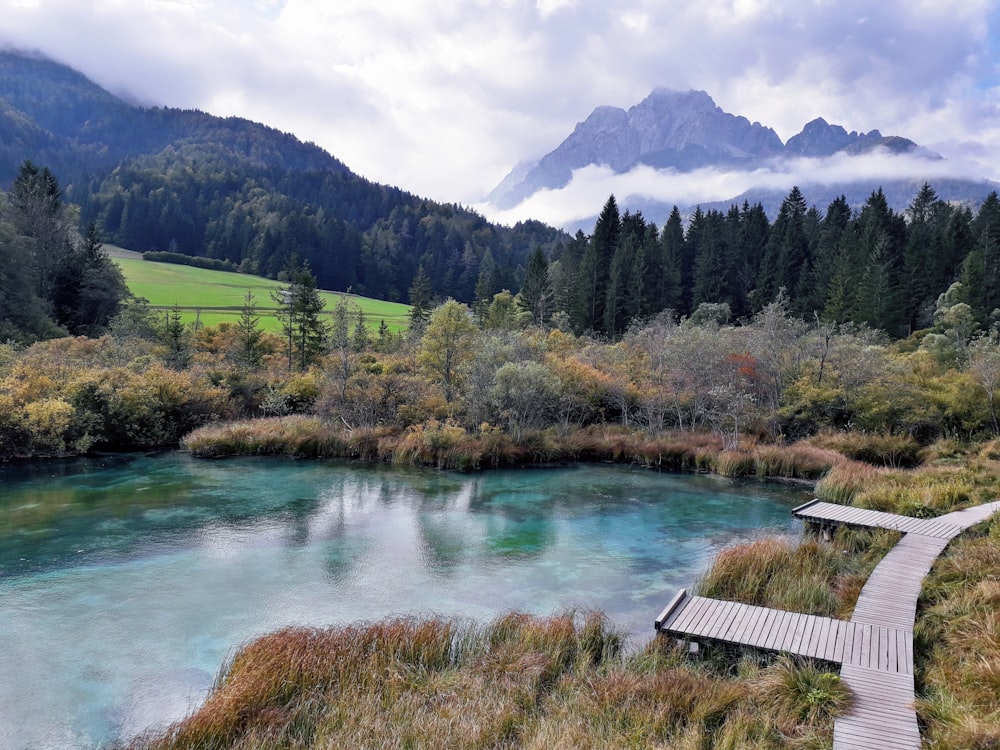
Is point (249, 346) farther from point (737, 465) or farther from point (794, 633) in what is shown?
point (794, 633)

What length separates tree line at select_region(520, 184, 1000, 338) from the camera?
51.0 m

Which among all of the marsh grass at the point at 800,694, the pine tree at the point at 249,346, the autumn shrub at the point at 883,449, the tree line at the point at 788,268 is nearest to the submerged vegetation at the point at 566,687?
the marsh grass at the point at 800,694

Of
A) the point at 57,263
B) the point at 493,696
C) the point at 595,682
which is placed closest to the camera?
the point at 493,696

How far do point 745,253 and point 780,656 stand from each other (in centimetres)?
6628

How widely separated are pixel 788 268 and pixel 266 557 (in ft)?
201

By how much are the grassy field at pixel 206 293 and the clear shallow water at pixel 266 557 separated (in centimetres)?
3773

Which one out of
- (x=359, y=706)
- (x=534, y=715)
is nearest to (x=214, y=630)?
(x=359, y=706)

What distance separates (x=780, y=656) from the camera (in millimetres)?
8484

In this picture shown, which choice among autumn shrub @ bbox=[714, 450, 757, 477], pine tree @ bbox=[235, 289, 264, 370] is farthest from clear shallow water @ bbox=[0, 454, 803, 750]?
pine tree @ bbox=[235, 289, 264, 370]

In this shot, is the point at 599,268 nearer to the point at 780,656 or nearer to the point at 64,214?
the point at 64,214

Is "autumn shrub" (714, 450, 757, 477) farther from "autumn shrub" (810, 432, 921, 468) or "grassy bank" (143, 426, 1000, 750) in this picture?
"grassy bank" (143, 426, 1000, 750)

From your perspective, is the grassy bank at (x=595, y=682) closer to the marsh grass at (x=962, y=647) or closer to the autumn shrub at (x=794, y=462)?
the marsh grass at (x=962, y=647)

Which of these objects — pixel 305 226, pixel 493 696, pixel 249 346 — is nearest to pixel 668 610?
pixel 493 696

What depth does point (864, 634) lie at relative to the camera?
30.0 feet
